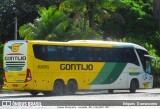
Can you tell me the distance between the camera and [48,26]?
43.8 meters

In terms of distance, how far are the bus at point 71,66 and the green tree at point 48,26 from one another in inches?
418

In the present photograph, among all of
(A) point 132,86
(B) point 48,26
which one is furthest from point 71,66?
(B) point 48,26

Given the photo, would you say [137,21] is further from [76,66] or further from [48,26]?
[76,66]

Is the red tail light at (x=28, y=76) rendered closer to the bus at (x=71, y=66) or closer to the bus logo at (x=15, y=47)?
the bus at (x=71, y=66)

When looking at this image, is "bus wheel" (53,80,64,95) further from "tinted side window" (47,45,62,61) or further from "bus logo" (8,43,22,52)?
"bus logo" (8,43,22,52)

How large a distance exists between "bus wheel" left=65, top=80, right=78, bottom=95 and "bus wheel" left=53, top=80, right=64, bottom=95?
1.10 ft

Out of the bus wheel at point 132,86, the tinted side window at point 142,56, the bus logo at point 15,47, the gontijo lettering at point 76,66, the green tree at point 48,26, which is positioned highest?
the green tree at point 48,26

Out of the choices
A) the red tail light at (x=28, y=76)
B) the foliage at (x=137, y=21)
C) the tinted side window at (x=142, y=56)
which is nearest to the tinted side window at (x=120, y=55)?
the tinted side window at (x=142, y=56)

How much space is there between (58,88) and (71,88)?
0.97 metres

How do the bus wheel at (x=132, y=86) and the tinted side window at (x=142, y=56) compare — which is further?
the tinted side window at (x=142, y=56)

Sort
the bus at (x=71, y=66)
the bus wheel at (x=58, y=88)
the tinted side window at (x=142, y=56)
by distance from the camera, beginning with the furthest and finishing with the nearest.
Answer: the tinted side window at (x=142, y=56)
the bus wheel at (x=58, y=88)
the bus at (x=71, y=66)

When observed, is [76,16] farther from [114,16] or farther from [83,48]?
[83,48]

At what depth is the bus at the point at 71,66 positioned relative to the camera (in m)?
27.9

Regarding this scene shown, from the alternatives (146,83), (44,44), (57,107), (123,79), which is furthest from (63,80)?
(57,107)
